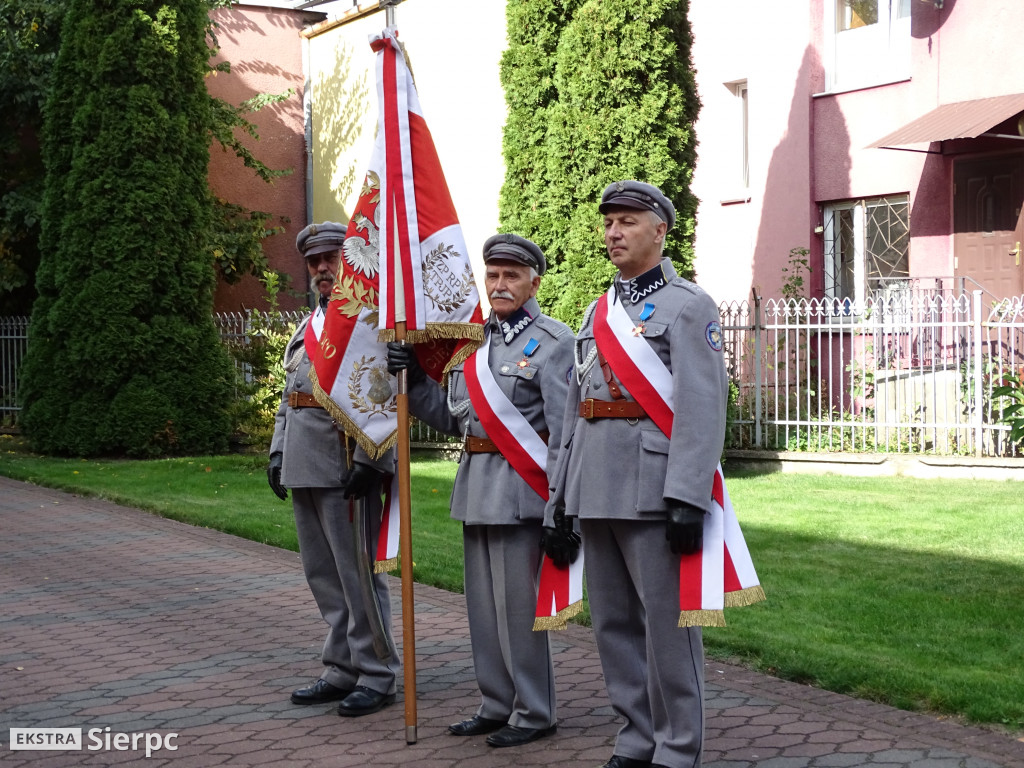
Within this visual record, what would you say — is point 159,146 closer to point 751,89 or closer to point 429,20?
point 429,20

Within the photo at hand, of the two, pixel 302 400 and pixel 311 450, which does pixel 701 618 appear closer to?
pixel 311 450

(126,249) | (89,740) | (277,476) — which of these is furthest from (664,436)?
(126,249)

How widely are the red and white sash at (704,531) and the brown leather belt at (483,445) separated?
2.43 feet

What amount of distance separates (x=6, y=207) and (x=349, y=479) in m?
15.6

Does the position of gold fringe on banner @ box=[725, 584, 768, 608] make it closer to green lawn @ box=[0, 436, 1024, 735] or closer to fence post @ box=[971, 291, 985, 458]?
green lawn @ box=[0, 436, 1024, 735]

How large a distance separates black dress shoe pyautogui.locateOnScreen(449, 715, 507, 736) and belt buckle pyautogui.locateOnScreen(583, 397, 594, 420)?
1.39 metres

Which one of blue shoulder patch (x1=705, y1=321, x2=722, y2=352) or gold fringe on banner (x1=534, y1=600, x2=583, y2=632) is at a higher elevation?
blue shoulder patch (x1=705, y1=321, x2=722, y2=352)

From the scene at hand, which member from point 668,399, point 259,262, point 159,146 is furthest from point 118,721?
point 259,262

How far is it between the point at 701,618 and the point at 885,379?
9.94m

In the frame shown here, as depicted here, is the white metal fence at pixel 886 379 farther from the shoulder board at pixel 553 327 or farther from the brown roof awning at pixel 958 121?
the shoulder board at pixel 553 327

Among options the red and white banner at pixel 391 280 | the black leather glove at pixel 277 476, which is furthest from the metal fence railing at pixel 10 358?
the red and white banner at pixel 391 280

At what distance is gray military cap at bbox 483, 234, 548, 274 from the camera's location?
498 centimetres

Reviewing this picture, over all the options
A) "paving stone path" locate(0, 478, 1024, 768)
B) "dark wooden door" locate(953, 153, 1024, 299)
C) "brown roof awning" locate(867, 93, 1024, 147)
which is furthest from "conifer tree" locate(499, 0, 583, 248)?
"paving stone path" locate(0, 478, 1024, 768)

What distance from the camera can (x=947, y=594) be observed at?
7.32 meters
